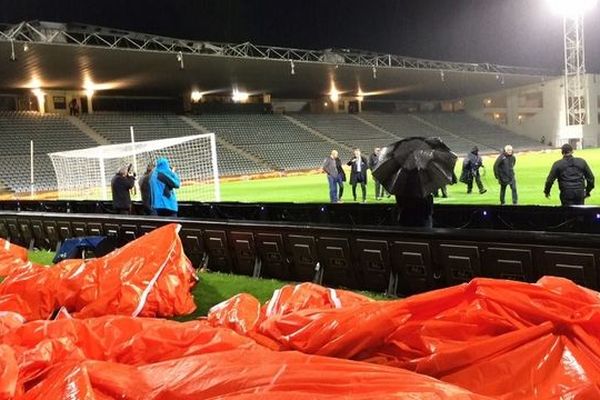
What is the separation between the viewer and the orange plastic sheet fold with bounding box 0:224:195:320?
5.34 m

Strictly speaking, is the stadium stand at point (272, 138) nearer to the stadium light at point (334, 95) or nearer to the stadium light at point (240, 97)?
the stadium light at point (240, 97)

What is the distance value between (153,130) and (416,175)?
32772 millimetres

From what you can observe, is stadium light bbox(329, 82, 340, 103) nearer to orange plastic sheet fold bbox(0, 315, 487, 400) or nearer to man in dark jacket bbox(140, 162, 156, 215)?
man in dark jacket bbox(140, 162, 156, 215)

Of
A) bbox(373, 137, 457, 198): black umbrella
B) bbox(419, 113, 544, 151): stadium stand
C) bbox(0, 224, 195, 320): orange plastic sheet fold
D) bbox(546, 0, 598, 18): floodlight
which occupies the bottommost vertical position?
bbox(0, 224, 195, 320): orange plastic sheet fold

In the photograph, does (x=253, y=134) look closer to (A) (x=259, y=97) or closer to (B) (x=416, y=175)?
(A) (x=259, y=97)

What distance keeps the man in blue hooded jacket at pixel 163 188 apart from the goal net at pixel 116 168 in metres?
7.86

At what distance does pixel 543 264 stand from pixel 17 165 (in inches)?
1106

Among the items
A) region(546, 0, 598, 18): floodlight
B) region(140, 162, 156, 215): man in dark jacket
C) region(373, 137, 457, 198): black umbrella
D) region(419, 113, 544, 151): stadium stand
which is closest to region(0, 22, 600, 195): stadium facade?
region(419, 113, 544, 151): stadium stand

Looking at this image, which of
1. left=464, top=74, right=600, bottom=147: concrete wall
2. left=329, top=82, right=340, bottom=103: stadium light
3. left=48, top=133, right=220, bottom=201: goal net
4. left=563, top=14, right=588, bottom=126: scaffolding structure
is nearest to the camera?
left=48, top=133, right=220, bottom=201: goal net

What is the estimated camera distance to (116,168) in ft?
74.2

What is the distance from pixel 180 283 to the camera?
19.0 ft

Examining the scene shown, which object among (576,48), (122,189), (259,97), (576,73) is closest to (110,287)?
(122,189)

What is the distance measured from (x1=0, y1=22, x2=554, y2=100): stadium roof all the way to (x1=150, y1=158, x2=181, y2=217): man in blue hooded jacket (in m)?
18.0

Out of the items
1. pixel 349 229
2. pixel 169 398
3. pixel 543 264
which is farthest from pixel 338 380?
pixel 349 229
